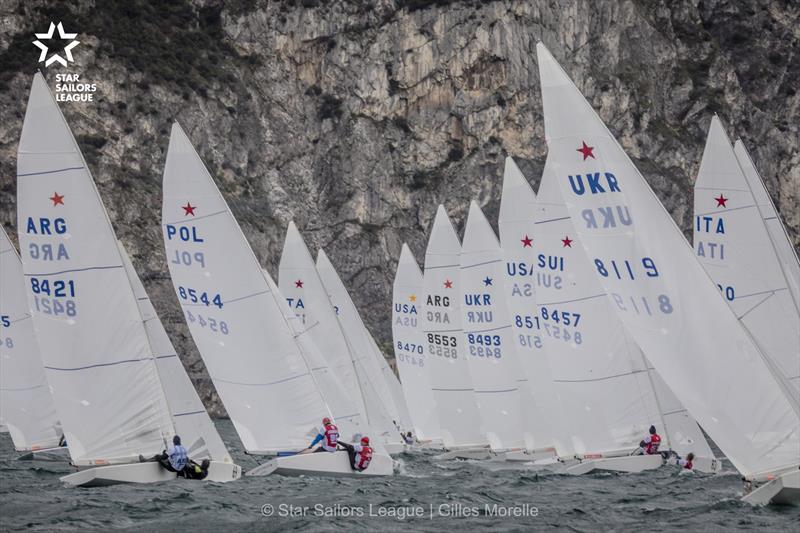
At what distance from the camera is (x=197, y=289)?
19766mm

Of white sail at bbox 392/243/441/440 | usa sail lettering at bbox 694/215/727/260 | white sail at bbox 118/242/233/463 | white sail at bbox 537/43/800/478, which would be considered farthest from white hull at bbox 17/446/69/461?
white sail at bbox 537/43/800/478

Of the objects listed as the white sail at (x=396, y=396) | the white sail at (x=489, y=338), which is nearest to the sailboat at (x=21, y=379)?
the white sail at (x=489, y=338)

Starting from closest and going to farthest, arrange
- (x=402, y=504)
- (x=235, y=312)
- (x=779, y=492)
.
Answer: (x=779, y=492), (x=402, y=504), (x=235, y=312)

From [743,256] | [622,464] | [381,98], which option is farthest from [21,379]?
[381,98]

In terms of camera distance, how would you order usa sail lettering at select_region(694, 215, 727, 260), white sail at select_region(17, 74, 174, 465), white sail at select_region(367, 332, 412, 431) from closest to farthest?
white sail at select_region(17, 74, 174, 465)
usa sail lettering at select_region(694, 215, 727, 260)
white sail at select_region(367, 332, 412, 431)

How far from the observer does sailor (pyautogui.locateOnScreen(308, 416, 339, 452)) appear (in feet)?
64.6

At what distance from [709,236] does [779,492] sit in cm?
857

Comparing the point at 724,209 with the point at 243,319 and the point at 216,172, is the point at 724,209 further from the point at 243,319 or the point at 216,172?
the point at 216,172

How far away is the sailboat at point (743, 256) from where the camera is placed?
61.6 ft

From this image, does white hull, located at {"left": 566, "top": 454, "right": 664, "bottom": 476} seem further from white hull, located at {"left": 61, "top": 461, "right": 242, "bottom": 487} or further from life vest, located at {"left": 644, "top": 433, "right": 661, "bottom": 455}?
white hull, located at {"left": 61, "top": 461, "right": 242, "bottom": 487}

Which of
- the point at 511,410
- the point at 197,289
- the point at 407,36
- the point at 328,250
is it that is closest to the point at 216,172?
the point at 328,250

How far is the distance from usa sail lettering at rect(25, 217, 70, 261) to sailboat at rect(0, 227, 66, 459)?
8897mm

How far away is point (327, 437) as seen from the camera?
19781 millimetres

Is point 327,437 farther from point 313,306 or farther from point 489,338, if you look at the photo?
point 313,306
